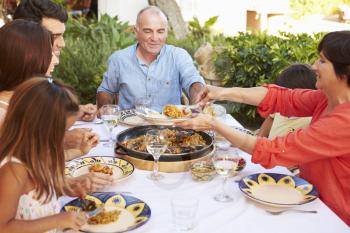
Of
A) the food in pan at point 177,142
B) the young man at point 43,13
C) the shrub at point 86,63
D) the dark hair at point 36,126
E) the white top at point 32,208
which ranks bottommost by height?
the shrub at point 86,63

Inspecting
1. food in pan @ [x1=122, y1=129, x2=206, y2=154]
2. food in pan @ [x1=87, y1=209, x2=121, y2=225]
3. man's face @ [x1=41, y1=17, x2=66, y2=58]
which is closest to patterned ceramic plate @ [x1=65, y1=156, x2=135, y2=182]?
food in pan @ [x1=122, y1=129, x2=206, y2=154]

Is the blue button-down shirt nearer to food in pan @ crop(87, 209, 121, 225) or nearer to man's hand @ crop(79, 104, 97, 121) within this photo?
man's hand @ crop(79, 104, 97, 121)

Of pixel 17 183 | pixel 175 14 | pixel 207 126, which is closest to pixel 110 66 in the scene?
pixel 207 126

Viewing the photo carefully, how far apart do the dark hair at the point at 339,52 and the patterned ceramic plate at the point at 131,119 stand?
1.37 metres

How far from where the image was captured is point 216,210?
6.66ft

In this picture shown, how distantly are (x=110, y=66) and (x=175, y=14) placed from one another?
532 centimetres

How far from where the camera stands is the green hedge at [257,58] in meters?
5.66

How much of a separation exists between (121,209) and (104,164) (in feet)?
1.64

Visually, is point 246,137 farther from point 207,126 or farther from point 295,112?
point 295,112

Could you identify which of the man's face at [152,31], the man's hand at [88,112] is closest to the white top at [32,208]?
the man's hand at [88,112]

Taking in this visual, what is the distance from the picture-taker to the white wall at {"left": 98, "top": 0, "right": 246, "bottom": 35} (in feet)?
33.4

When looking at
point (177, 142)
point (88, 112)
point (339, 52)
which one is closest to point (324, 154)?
point (339, 52)

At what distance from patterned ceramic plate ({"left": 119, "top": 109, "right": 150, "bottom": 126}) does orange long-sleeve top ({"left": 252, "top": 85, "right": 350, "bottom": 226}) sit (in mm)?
1129

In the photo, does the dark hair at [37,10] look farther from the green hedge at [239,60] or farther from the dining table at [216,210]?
the green hedge at [239,60]
